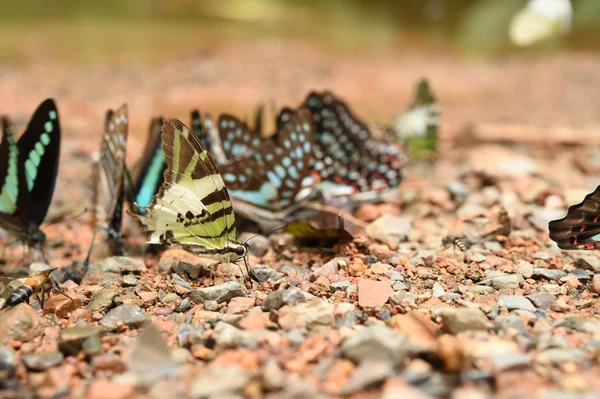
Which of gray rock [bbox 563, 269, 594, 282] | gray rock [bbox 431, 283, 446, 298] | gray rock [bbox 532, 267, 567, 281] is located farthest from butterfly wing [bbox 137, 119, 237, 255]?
gray rock [bbox 563, 269, 594, 282]

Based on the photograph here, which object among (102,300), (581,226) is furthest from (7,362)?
(581,226)

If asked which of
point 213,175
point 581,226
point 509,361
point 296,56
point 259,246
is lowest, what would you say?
point 259,246

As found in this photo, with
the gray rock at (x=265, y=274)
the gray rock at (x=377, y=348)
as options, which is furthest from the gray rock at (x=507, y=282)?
the gray rock at (x=265, y=274)

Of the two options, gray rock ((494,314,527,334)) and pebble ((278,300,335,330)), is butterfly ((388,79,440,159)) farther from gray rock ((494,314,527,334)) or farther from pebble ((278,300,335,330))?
pebble ((278,300,335,330))

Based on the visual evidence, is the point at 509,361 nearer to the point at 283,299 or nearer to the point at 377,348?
the point at 377,348

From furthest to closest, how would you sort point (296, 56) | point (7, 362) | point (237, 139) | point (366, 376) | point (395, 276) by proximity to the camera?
point (296, 56)
point (237, 139)
point (395, 276)
point (7, 362)
point (366, 376)
